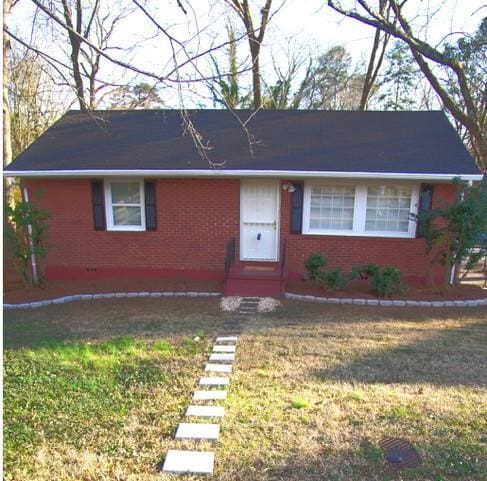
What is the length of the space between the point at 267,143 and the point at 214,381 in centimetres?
631

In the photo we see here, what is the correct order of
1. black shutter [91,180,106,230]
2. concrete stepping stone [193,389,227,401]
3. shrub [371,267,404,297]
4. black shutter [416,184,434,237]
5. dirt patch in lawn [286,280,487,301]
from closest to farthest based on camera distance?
concrete stepping stone [193,389,227,401], shrub [371,267,404,297], dirt patch in lawn [286,280,487,301], black shutter [416,184,434,237], black shutter [91,180,106,230]

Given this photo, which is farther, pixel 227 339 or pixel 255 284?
pixel 255 284

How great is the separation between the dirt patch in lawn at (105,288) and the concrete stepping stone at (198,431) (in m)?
4.72

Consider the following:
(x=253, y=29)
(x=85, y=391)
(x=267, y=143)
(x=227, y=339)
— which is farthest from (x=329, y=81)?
(x=85, y=391)

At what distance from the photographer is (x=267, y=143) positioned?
343 inches

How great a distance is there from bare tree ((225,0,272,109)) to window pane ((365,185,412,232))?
3179 millimetres

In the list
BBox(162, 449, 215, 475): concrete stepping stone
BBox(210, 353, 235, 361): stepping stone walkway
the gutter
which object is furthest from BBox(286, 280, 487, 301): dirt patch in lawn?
BBox(162, 449, 215, 475): concrete stepping stone

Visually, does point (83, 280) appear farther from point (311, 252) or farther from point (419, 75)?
point (419, 75)

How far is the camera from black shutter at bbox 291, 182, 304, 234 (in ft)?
26.1

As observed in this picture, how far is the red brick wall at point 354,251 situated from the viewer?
791 cm

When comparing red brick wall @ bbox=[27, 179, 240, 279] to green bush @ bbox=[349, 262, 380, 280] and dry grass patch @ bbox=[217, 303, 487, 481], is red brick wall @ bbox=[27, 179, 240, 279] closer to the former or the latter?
green bush @ bbox=[349, 262, 380, 280]

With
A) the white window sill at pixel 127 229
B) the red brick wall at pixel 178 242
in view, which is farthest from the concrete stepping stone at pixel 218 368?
the white window sill at pixel 127 229

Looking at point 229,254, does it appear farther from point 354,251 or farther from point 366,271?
point 366,271

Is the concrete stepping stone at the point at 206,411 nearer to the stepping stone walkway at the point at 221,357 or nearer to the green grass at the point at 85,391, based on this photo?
the green grass at the point at 85,391
